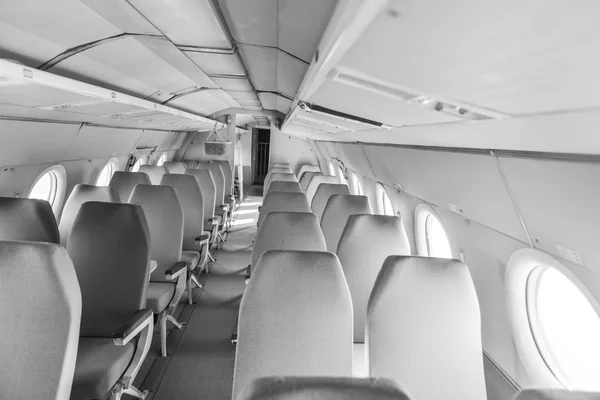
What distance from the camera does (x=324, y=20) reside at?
2.10m

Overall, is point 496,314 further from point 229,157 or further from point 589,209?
point 229,157


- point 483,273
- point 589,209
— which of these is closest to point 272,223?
point 483,273

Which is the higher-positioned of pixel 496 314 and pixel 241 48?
pixel 241 48

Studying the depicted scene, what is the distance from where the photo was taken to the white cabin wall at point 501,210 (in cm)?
158

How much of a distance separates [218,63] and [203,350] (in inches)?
109

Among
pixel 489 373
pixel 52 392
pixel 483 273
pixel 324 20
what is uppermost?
pixel 324 20

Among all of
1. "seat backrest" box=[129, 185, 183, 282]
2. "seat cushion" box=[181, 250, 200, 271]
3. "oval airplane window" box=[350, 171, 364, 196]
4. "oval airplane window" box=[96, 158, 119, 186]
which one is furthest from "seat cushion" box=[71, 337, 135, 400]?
"oval airplane window" box=[350, 171, 364, 196]

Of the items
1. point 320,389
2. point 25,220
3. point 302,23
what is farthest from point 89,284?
point 320,389

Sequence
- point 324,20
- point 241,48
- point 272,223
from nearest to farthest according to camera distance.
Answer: point 324,20
point 241,48
point 272,223

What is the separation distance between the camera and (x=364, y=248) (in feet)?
10.3

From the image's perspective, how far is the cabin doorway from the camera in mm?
17562

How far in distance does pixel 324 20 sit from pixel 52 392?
2284 mm

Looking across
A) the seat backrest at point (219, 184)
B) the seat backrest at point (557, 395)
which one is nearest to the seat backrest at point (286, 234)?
the seat backrest at point (557, 395)

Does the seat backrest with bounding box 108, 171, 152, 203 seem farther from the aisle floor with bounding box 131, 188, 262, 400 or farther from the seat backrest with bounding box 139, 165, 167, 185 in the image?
the aisle floor with bounding box 131, 188, 262, 400
